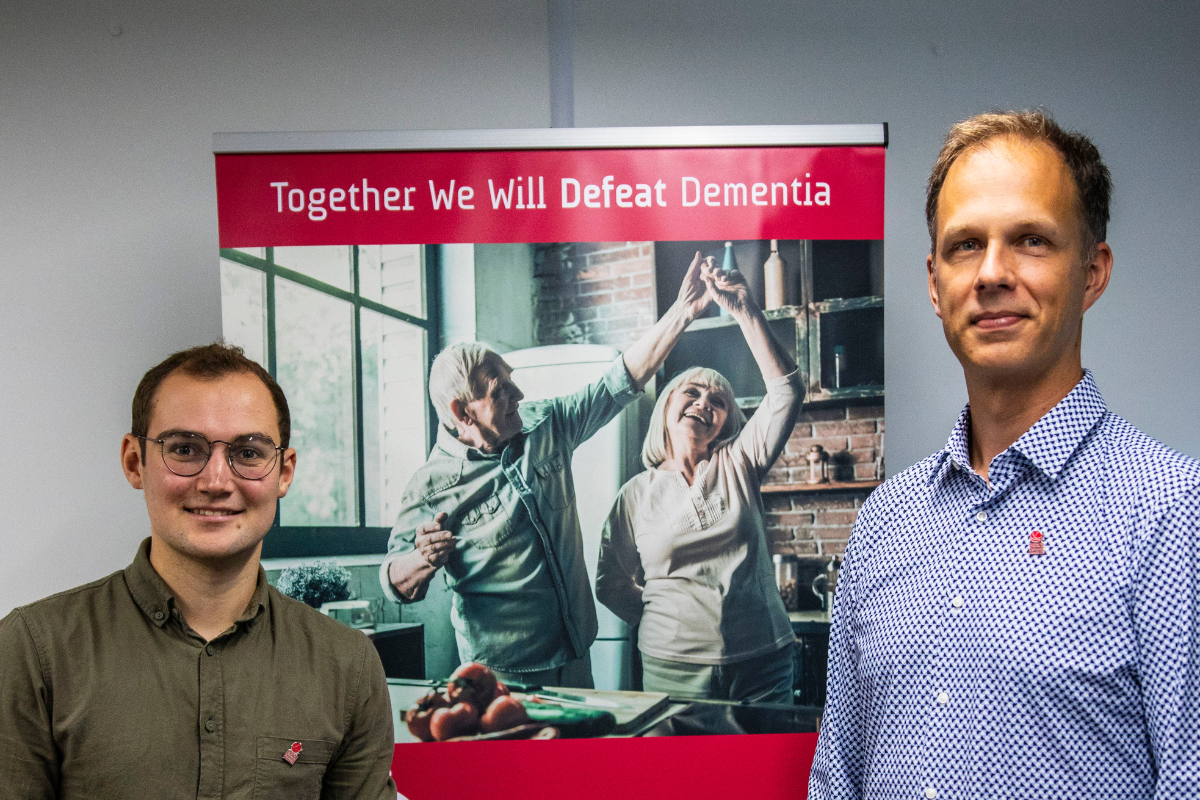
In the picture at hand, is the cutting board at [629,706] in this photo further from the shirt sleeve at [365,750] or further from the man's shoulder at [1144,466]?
the man's shoulder at [1144,466]

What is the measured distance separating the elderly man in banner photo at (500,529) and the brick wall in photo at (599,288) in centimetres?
20

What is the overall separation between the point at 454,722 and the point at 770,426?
3.66 feet

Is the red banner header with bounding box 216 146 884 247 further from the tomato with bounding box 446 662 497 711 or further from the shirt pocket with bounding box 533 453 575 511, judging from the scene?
the tomato with bounding box 446 662 497 711

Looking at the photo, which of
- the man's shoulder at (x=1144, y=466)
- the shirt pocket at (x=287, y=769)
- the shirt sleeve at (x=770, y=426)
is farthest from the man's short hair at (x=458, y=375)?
the man's shoulder at (x=1144, y=466)

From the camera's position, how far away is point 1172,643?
1124 millimetres

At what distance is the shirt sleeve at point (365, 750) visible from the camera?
1.70 metres

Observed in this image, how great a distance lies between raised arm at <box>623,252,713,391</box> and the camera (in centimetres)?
230

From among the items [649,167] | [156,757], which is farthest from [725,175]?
[156,757]

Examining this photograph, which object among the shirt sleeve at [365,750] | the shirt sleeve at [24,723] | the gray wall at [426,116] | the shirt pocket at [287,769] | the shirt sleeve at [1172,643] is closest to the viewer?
the shirt sleeve at [1172,643]

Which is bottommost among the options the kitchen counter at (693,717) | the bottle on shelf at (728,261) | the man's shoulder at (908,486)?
the kitchen counter at (693,717)

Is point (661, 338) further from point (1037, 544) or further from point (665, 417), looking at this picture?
point (1037, 544)

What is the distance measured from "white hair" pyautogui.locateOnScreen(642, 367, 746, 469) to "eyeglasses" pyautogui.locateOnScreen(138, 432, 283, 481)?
995 mm

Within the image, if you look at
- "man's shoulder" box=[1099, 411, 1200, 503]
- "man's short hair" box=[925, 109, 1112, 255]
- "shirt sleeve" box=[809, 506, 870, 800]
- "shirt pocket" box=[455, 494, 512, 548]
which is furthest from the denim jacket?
"man's shoulder" box=[1099, 411, 1200, 503]

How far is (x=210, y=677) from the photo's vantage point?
1.59m
